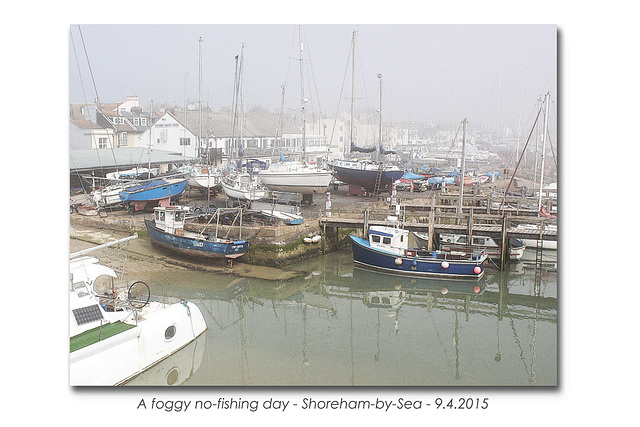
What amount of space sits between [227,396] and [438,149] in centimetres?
2996

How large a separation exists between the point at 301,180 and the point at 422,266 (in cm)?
696

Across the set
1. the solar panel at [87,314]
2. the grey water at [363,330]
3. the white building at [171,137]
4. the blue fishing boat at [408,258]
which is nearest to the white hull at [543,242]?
the grey water at [363,330]

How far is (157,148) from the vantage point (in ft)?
83.5

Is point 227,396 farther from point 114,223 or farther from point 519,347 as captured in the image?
point 114,223

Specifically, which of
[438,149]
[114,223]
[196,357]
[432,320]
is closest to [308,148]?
[438,149]

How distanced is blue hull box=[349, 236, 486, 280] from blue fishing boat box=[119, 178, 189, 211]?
698 centimetres

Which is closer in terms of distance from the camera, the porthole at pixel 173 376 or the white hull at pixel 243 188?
the porthole at pixel 173 376

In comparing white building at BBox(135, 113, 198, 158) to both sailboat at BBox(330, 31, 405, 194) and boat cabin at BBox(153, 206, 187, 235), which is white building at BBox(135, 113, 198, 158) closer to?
sailboat at BBox(330, 31, 405, 194)

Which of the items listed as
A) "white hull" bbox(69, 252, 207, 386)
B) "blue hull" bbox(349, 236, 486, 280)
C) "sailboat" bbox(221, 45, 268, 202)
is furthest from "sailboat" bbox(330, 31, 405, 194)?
"white hull" bbox(69, 252, 207, 386)

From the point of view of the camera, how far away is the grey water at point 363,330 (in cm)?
737

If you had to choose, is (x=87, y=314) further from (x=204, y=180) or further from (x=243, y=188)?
(x=204, y=180)

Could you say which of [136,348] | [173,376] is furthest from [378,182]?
[136,348]

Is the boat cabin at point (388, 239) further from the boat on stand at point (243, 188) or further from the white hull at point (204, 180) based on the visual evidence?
the white hull at point (204, 180)

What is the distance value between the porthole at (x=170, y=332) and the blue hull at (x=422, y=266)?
625cm
